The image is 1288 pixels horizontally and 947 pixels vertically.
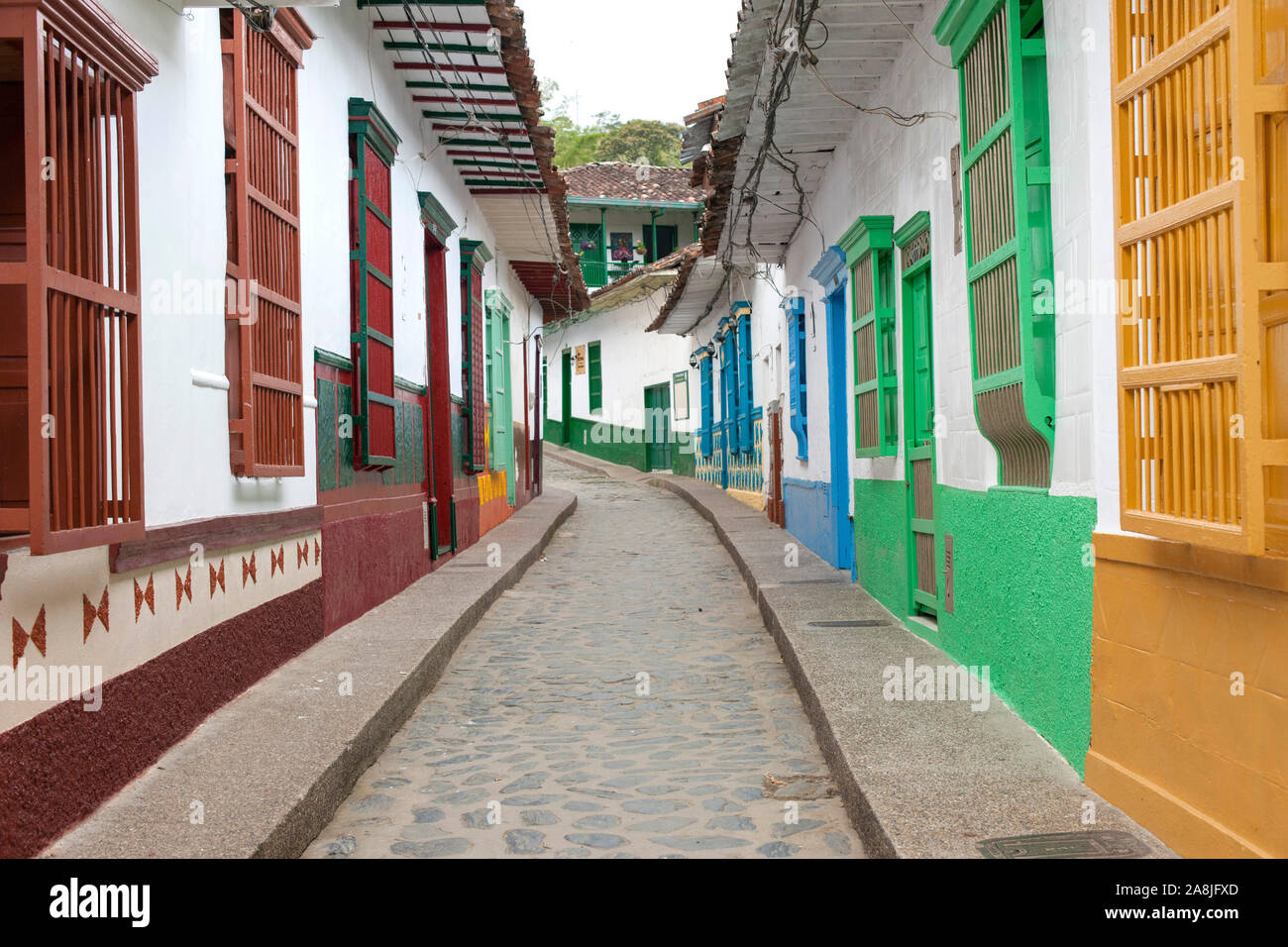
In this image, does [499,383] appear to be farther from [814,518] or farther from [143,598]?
[143,598]

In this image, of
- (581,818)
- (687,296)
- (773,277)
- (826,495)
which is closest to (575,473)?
(687,296)

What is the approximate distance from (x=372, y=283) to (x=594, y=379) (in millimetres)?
22802

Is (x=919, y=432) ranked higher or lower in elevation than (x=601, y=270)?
lower

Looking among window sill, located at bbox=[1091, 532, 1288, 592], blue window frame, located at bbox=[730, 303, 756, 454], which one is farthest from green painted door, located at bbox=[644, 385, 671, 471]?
window sill, located at bbox=[1091, 532, 1288, 592]

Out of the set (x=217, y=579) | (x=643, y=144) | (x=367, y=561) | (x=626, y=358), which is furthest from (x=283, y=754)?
(x=643, y=144)

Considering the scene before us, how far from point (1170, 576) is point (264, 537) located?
4.12 meters

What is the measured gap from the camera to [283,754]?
175 inches

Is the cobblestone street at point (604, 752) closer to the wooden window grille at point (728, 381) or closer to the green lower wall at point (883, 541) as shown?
the green lower wall at point (883, 541)

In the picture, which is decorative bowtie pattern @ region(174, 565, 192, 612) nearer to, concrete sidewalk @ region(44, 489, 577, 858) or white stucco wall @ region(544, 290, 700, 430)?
concrete sidewalk @ region(44, 489, 577, 858)

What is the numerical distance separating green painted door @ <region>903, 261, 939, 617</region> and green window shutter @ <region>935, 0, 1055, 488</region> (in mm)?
1621

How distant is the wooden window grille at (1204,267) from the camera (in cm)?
277

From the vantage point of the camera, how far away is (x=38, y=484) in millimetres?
3205

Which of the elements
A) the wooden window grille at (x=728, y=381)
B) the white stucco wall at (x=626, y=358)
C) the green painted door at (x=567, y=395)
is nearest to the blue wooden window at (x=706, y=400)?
the wooden window grille at (x=728, y=381)

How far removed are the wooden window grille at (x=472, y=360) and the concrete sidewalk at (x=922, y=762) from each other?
5.36m
